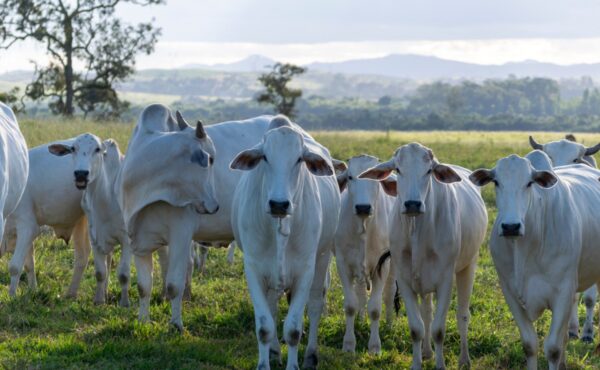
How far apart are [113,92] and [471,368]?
32.9 meters

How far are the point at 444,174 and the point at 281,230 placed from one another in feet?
5.12

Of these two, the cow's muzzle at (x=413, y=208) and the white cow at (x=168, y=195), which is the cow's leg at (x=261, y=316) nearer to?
the cow's muzzle at (x=413, y=208)

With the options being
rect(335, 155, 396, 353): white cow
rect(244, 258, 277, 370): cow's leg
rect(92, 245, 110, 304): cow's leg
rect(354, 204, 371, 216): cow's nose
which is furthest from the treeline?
rect(244, 258, 277, 370): cow's leg

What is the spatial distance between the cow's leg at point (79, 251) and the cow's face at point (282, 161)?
155 inches

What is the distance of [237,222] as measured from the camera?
8547 millimetres

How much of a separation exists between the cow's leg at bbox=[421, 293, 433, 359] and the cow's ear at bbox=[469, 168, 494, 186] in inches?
59.2

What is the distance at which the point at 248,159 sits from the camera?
25.8 feet

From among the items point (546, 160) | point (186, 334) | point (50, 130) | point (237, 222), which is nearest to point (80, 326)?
point (186, 334)

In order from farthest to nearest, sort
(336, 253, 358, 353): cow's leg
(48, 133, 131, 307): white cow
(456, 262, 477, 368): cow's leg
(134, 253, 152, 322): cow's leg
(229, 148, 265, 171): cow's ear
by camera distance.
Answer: (48, 133, 131, 307): white cow, (134, 253, 152, 322): cow's leg, (336, 253, 358, 353): cow's leg, (456, 262, 477, 368): cow's leg, (229, 148, 265, 171): cow's ear

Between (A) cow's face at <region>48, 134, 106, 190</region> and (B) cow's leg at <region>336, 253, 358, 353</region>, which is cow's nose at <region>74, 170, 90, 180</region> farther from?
(B) cow's leg at <region>336, 253, 358, 353</region>

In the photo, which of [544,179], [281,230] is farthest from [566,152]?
[281,230]

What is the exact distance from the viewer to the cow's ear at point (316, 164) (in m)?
7.86

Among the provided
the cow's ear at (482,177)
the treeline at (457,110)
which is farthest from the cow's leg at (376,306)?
the treeline at (457,110)

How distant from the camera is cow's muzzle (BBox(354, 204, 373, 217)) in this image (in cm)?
927
